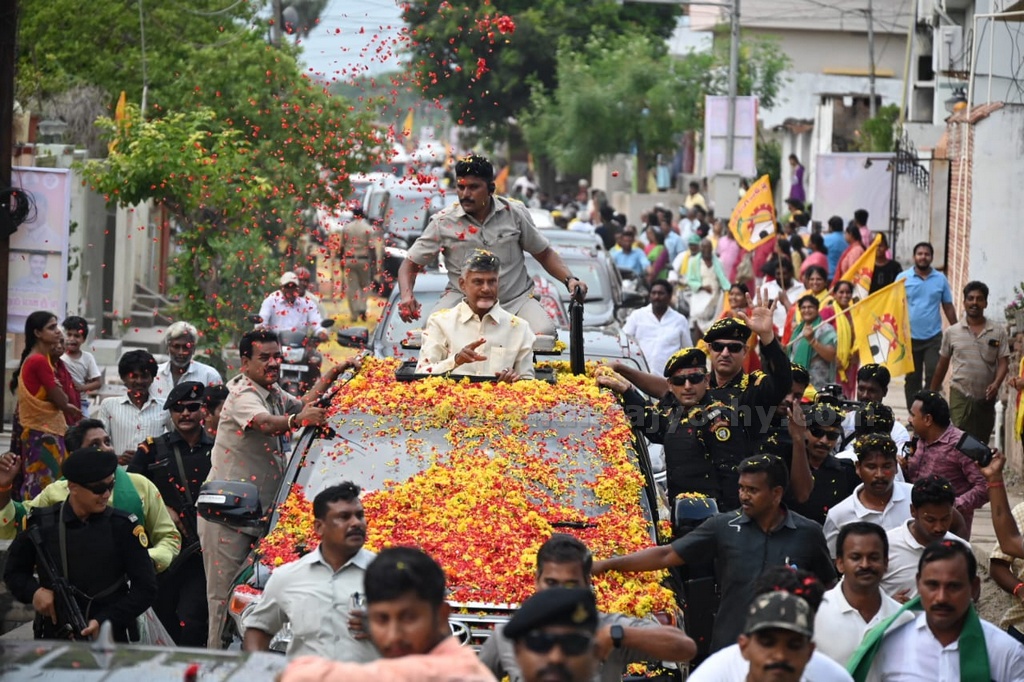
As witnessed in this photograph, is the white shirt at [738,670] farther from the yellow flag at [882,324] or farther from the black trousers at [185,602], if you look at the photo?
the yellow flag at [882,324]

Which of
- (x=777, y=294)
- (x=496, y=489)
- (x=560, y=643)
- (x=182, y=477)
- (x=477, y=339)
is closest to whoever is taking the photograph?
(x=560, y=643)

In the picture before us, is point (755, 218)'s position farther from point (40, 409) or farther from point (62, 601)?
point (62, 601)

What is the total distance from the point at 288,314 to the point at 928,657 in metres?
11.5

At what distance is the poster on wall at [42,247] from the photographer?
1399 cm

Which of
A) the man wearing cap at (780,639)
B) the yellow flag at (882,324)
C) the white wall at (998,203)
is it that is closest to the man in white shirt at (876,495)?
the man wearing cap at (780,639)

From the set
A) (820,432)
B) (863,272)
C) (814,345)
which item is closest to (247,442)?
(820,432)

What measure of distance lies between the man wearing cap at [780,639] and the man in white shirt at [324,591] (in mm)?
1597

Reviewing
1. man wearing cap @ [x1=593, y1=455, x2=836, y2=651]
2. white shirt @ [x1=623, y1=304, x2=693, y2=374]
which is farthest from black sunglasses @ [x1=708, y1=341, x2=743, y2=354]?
white shirt @ [x1=623, y1=304, x2=693, y2=374]

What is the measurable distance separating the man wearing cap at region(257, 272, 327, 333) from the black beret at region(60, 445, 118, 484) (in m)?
9.23

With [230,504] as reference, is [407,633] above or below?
above

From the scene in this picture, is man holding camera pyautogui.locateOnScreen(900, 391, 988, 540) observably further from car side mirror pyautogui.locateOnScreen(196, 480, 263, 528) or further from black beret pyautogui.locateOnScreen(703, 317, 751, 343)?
car side mirror pyautogui.locateOnScreen(196, 480, 263, 528)

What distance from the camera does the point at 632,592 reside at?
23.1 ft

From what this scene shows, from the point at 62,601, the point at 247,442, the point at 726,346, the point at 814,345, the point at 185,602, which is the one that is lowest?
the point at 185,602

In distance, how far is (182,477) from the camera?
9.66 meters
